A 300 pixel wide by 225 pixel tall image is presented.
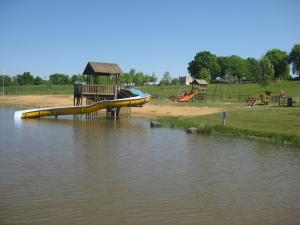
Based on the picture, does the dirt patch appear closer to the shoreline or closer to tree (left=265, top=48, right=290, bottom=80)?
the shoreline

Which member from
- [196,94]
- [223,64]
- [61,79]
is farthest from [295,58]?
[61,79]

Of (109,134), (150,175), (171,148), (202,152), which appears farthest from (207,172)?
(109,134)

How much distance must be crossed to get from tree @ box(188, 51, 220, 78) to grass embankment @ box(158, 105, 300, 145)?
355 feet

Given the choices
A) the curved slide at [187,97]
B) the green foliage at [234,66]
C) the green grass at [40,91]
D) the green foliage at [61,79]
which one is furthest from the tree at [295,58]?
the green foliage at [61,79]

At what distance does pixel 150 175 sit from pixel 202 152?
673 cm

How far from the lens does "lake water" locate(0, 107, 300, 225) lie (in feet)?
38.8

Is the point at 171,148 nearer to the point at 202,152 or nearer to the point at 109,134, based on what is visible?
the point at 202,152

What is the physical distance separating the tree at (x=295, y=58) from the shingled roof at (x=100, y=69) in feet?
296

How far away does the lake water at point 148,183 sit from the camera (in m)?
11.8

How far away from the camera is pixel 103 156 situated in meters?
21.0

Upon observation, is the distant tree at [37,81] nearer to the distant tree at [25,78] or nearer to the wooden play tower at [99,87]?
the distant tree at [25,78]

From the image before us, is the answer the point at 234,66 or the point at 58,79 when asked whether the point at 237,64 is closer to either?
the point at 234,66

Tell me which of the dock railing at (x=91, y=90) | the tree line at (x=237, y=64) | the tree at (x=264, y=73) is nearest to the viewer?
the dock railing at (x=91, y=90)

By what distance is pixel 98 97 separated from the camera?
163 ft
